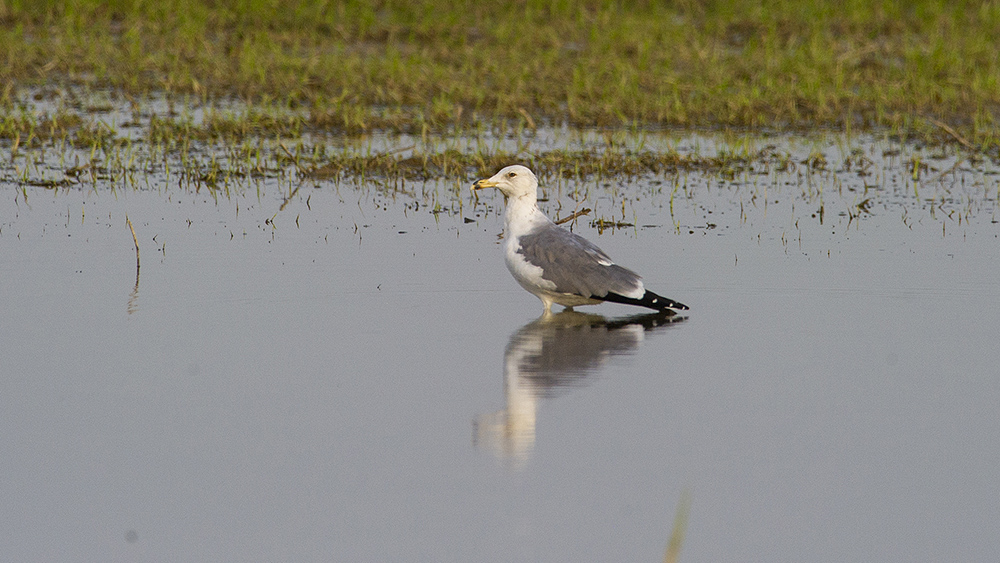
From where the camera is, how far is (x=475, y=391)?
5457 millimetres

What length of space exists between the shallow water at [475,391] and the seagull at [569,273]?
0.13 meters

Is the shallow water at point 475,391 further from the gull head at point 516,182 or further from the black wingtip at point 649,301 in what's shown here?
the gull head at point 516,182

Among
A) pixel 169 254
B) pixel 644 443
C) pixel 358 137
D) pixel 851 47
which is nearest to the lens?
pixel 644 443

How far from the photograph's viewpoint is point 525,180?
732 cm

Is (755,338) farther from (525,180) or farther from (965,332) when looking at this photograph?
(525,180)

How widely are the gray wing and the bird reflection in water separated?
0.19 m

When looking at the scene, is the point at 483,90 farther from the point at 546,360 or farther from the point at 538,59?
the point at 546,360

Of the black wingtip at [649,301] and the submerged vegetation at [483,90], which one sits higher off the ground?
the submerged vegetation at [483,90]

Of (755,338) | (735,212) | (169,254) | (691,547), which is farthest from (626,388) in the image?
(735,212)

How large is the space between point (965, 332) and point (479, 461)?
9.59 feet

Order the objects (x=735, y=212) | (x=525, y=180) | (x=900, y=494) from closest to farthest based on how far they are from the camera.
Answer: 1. (x=900, y=494)
2. (x=525, y=180)
3. (x=735, y=212)

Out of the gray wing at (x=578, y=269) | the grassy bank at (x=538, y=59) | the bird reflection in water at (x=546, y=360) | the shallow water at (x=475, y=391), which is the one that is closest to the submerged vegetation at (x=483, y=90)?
the grassy bank at (x=538, y=59)

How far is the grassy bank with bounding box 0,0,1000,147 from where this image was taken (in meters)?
13.7

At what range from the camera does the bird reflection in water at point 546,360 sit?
16.1ft
